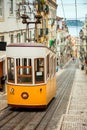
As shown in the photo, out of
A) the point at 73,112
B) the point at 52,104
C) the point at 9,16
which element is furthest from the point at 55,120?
the point at 9,16

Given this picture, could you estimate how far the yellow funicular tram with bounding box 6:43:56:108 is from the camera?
19.7 metres

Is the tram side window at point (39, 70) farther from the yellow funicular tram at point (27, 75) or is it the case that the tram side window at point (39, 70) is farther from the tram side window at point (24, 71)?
the tram side window at point (24, 71)

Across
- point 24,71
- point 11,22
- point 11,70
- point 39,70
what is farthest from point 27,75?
point 11,22

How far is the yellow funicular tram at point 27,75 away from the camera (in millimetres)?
19719

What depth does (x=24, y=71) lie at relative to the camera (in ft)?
65.0

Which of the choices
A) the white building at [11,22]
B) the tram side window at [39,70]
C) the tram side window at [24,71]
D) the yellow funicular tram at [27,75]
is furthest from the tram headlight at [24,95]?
the white building at [11,22]

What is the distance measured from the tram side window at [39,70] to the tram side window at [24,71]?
0.88 feet

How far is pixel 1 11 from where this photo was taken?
33.7 m

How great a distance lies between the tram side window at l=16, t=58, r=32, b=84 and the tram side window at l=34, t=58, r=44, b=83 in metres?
0.27

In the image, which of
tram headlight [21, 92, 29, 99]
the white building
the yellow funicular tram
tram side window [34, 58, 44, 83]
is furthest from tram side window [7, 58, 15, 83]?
the white building

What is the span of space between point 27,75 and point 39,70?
0.62m

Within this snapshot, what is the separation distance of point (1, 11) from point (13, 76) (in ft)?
47.7

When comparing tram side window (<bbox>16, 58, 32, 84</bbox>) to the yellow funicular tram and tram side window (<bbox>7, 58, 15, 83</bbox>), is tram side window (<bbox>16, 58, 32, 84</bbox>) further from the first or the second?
tram side window (<bbox>7, 58, 15, 83</bbox>)

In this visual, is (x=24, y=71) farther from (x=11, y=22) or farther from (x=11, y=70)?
(x=11, y=22)
